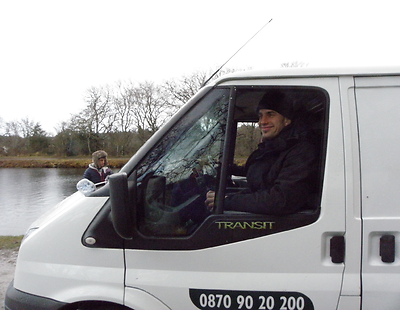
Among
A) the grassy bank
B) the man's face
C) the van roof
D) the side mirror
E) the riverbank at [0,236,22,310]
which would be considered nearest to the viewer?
the side mirror

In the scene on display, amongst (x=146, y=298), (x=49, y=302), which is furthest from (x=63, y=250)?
(x=146, y=298)

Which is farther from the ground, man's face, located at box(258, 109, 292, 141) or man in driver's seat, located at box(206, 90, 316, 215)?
man's face, located at box(258, 109, 292, 141)

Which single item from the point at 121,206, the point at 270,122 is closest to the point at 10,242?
the point at 121,206

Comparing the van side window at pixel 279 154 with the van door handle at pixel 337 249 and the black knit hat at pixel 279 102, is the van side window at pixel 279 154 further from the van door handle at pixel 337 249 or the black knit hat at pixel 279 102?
the van door handle at pixel 337 249

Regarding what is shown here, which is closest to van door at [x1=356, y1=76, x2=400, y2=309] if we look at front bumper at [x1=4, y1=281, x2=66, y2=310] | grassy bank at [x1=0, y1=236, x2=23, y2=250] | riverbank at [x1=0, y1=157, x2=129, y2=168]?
front bumper at [x1=4, y1=281, x2=66, y2=310]

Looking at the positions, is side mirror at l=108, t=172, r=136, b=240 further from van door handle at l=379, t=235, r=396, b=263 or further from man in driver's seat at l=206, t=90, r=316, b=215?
van door handle at l=379, t=235, r=396, b=263

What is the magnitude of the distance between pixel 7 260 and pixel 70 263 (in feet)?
13.8

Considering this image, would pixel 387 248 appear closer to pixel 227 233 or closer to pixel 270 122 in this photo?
pixel 227 233

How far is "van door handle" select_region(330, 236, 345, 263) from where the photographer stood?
5.62 ft

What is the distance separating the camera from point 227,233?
179 cm

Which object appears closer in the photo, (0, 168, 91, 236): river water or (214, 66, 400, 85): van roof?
(214, 66, 400, 85): van roof

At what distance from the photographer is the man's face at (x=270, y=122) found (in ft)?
6.59

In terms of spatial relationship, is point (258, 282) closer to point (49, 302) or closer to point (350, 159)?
point (350, 159)

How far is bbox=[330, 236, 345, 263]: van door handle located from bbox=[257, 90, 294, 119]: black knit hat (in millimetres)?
809
